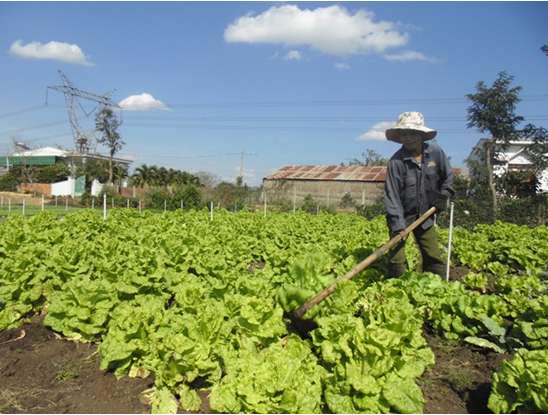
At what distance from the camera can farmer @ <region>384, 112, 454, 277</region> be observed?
4.96m

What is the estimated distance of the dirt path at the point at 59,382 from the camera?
2.91 metres

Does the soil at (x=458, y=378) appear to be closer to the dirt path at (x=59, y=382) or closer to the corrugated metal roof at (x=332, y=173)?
the dirt path at (x=59, y=382)

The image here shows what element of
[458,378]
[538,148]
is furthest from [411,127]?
[538,148]

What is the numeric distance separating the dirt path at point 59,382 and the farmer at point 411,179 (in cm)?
298

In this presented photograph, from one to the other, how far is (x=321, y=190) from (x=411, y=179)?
94.3 feet

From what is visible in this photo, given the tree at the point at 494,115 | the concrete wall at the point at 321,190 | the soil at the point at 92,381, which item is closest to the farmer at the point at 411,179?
the soil at the point at 92,381

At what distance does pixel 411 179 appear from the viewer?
511 cm

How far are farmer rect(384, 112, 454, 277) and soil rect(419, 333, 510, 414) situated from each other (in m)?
1.43

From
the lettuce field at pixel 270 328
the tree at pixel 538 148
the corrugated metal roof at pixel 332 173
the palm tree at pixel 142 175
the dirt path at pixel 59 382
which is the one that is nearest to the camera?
the lettuce field at pixel 270 328

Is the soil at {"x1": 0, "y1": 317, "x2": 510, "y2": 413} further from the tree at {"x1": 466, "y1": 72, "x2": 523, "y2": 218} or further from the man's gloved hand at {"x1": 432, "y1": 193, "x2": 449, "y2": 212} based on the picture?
the tree at {"x1": 466, "y1": 72, "x2": 523, "y2": 218}

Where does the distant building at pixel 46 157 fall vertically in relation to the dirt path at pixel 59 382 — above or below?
above

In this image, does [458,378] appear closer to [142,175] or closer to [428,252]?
[428,252]

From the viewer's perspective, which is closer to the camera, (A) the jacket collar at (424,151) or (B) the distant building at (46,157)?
(A) the jacket collar at (424,151)

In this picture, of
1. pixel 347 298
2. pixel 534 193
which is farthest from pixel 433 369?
pixel 534 193
